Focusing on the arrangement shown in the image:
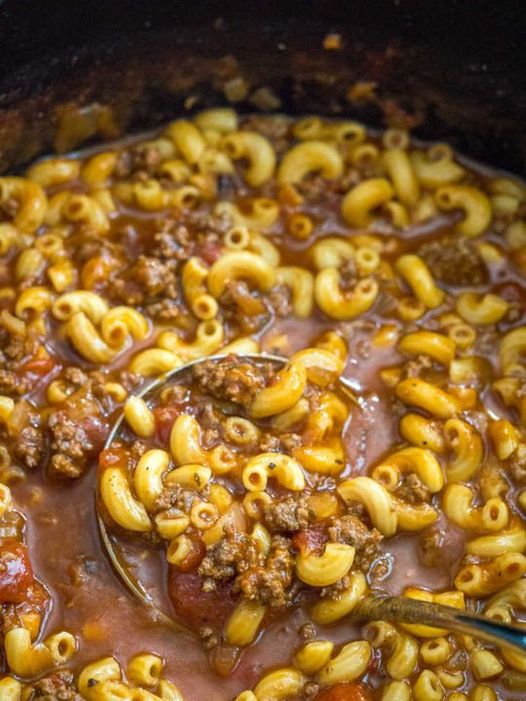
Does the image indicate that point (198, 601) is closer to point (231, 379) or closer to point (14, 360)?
point (231, 379)

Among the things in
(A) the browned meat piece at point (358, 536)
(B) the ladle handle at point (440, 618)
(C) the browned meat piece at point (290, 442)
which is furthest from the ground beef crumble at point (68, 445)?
(B) the ladle handle at point (440, 618)

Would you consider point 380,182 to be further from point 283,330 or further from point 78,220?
point 78,220

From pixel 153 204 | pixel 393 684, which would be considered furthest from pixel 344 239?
pixel 393 684

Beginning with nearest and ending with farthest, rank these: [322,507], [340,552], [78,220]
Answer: [340,552] → [322,507] → [78,220]

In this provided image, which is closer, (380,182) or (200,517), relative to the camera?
(200,517)

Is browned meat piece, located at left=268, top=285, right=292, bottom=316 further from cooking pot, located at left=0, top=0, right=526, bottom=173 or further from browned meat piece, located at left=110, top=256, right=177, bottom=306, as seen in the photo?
cooking pot, located at left=0, top=0, right=526, bottom=173

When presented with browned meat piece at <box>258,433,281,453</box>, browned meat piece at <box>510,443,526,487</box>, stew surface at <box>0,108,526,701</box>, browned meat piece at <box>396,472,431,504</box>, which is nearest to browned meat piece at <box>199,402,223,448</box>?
stew surface at <box>0,108,526,701</box>
